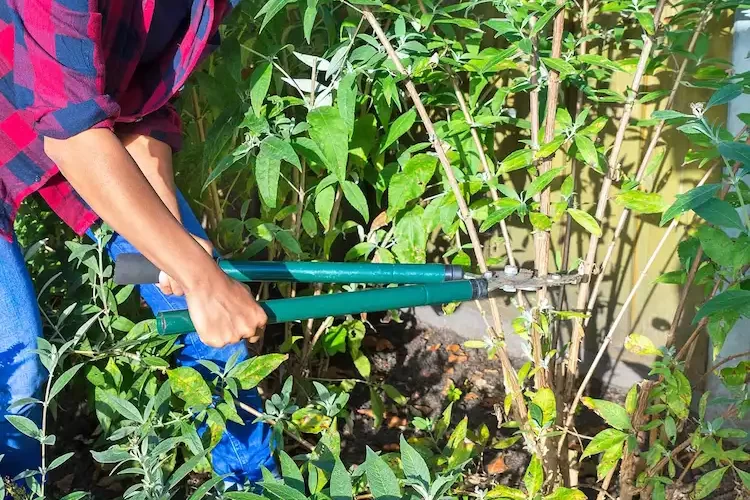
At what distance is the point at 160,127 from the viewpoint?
1836mm

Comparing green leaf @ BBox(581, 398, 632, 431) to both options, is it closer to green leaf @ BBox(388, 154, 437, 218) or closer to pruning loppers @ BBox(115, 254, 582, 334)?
pruning loppers @ BBox(115, 254, 582, 334)

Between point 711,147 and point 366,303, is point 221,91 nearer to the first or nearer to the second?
point 366,303

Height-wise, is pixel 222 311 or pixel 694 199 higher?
pixel 222 311

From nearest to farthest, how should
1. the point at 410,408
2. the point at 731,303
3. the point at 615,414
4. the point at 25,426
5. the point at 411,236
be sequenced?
the point at 731,303
the point at 25,426
the point at 615,414
the point at 411,236
the point at 410,408

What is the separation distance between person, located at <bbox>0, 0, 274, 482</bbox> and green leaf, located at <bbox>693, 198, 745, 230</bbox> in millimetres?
794

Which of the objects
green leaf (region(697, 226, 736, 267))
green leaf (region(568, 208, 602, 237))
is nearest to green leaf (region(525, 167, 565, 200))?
green leaf (region(568, 208, 602, 237))

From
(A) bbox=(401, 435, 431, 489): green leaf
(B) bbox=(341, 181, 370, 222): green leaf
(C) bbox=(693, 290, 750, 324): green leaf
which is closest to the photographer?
(C) bbox=(693, 290, 750, 324): green leaf

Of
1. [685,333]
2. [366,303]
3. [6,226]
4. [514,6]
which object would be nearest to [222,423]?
[366,303]

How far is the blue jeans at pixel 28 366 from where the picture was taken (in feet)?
5.62

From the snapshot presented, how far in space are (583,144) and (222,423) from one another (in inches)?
40.0

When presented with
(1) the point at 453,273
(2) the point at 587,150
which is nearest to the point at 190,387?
(1) the point at 453,273

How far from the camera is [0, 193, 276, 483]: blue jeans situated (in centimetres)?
171

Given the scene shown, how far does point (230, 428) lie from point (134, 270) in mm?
588

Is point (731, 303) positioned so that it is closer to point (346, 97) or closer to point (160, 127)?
point (346, 97)
